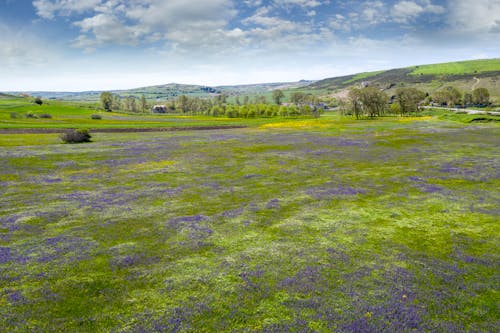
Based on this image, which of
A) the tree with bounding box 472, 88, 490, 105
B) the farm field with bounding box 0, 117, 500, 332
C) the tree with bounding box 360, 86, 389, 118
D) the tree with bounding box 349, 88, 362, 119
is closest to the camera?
the farm field with bounding box 0, 117, 500, 332

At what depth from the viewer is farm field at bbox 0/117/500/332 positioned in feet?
35.3

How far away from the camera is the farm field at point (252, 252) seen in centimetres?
1077

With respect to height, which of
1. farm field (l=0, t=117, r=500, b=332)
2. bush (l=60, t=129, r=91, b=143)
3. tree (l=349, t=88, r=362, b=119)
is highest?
tree (l=349, t=88, r=362, b=119)

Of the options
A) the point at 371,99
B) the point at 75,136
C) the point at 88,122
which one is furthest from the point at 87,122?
the point at 371,99

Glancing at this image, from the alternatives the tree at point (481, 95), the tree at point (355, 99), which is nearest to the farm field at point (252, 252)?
the tree at point (355, 99)

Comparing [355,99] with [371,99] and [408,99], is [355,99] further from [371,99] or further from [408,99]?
[408,99]

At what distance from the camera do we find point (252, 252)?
611 inches

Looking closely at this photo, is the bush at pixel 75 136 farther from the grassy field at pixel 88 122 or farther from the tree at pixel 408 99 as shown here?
the tree at pixel 408 99

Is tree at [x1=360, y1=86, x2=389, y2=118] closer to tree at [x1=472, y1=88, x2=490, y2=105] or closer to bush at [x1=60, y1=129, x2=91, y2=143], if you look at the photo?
tree at [x1=472, y1=88, x2=490, y2=105]

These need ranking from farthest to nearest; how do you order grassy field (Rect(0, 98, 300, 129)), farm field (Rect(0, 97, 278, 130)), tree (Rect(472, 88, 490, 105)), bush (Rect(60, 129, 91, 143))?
tree (Rect(472, 88, 490, 105))
grassy field (Rect(0, 98, 300, 129))
farm field (Rect(0, 97, 278, 130))
bush (Rect(60, 129, 91, 143))

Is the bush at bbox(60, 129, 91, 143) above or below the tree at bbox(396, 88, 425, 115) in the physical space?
below

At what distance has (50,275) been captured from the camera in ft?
44.2

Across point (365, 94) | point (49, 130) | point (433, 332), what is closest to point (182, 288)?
point (433, 332)

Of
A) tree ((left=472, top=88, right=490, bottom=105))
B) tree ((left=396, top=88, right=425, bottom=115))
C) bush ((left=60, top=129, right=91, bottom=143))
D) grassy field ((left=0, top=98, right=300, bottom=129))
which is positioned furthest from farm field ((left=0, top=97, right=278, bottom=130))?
tree ((left=472, top=88, right=490, bottom=105))
